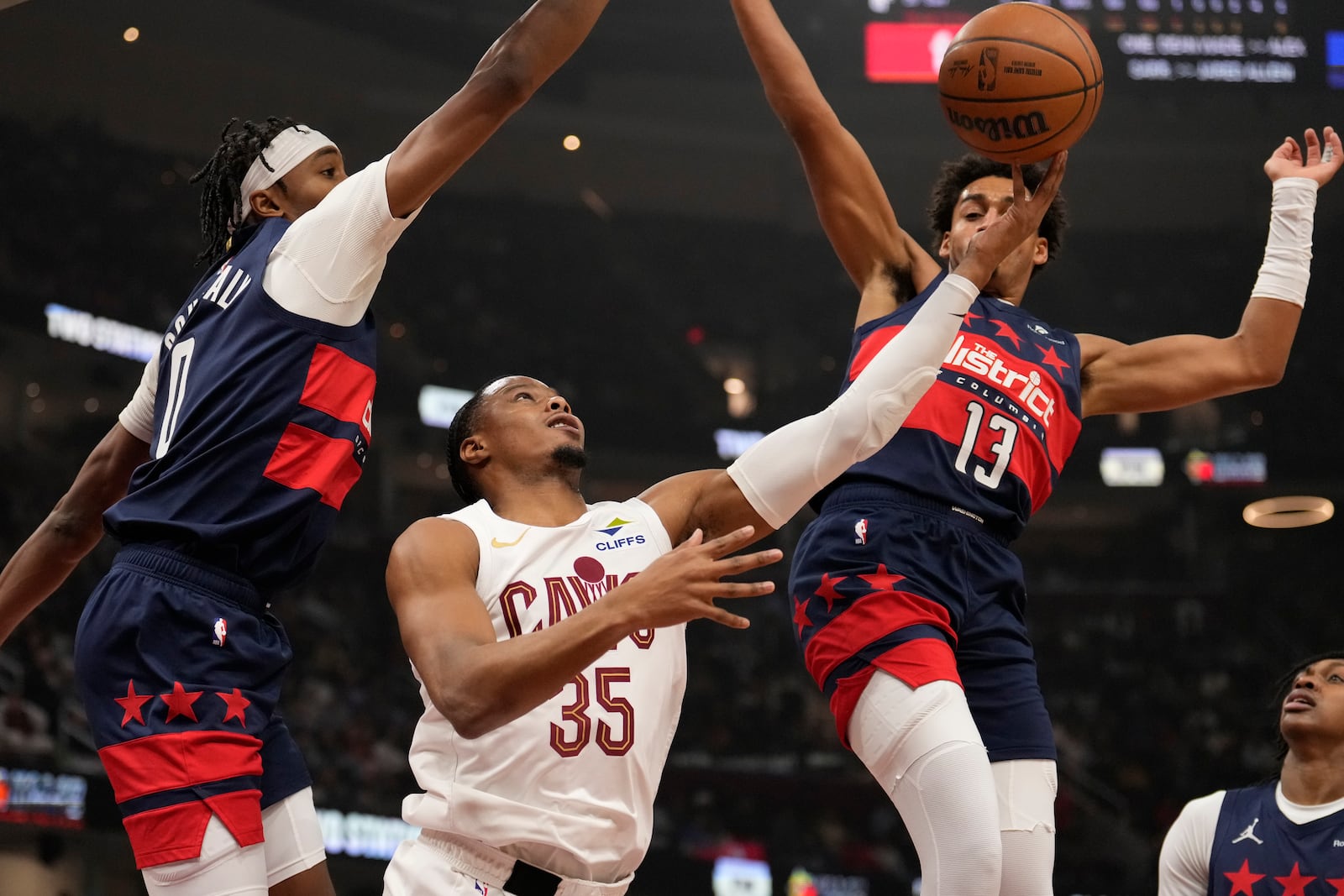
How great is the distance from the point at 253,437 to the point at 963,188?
91.2 inches

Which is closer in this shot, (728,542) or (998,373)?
(728,542)

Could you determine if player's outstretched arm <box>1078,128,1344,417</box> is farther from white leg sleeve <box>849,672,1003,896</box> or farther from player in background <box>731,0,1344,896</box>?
white leg sleeve <box>849,672,1003,896</box>

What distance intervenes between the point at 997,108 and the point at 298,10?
13850 millimetres

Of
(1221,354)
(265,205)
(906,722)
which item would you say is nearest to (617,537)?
(906,722)

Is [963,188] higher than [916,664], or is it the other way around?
[963,188]

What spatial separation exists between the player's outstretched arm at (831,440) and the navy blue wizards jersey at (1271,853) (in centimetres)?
332

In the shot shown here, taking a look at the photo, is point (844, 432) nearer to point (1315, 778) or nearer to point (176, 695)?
point (176, 695)

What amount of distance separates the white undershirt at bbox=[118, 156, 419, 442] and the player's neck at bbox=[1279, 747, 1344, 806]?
167 inches

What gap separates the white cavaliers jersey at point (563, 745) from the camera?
2676mm

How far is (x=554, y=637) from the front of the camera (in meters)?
2.29

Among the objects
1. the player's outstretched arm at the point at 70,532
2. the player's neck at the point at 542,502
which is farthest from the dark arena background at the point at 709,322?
the player's neck at the point at 542,502

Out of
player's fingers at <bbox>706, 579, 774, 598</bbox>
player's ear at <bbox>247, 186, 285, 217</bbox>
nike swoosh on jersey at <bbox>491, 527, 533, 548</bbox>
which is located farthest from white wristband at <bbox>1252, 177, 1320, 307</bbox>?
player's ear at <bbox>247, 186, 285, 217</bbox>

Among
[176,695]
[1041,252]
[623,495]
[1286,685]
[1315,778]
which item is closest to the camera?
[176,695]

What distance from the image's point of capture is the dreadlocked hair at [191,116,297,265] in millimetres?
3607
